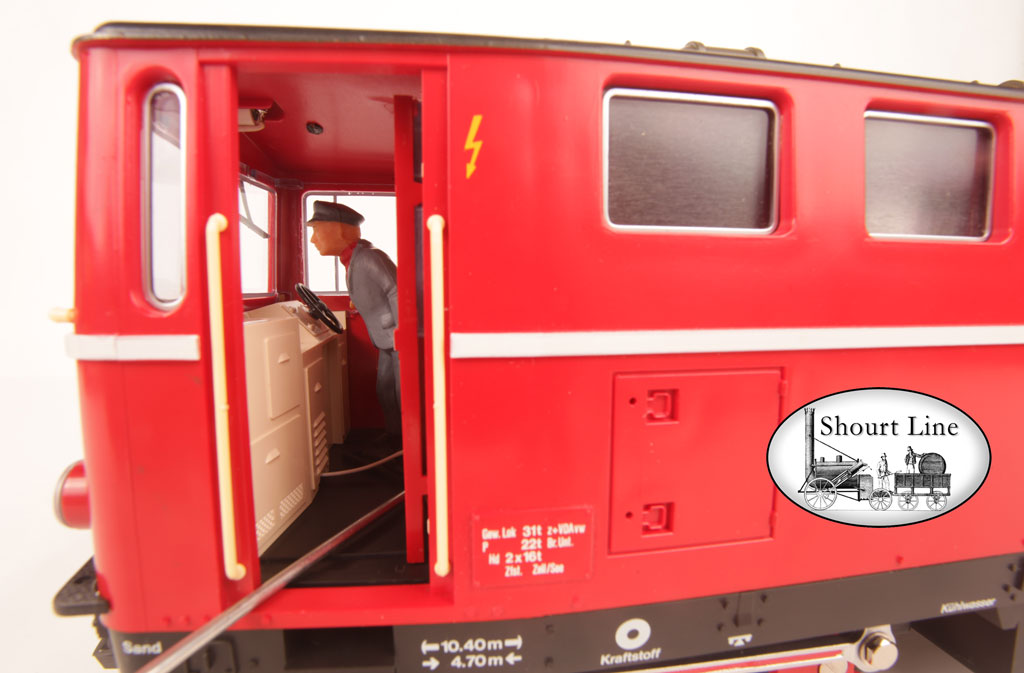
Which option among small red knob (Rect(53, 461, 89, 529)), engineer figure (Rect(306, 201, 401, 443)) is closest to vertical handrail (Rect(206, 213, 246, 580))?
small red knob (Rect(53, 461, 89, 529))

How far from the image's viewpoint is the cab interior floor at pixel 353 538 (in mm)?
1536

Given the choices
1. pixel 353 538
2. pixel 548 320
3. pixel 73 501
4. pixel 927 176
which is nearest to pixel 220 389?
pixel 73 501

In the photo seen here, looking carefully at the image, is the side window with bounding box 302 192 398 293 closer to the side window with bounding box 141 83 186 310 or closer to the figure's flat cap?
the figure's flat cap

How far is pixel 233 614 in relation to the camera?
1279mm

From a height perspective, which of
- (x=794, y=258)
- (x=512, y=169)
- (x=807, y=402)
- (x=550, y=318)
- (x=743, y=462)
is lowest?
(x=743, y=462)

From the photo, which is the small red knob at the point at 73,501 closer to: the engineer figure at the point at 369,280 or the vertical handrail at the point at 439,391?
the vertical handrail at the point at 439,391

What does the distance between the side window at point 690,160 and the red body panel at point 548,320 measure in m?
0.05

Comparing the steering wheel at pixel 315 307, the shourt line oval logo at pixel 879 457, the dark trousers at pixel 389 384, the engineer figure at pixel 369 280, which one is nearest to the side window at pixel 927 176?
the shourt line oval logo at pixel 879 457

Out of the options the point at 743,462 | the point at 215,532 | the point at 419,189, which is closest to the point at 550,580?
the point at 743,462

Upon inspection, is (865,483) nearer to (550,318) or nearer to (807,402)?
(807,402)

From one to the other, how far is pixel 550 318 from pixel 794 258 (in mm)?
837

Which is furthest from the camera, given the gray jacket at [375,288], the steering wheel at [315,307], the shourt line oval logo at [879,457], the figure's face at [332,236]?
the steering wheel at [315,307]

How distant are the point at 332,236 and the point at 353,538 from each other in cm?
166

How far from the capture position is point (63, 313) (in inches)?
49.5
